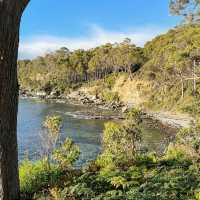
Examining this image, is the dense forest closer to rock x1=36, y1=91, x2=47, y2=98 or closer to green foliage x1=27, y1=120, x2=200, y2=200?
green foliage x1=27, y1=120, x2=200, y2=200

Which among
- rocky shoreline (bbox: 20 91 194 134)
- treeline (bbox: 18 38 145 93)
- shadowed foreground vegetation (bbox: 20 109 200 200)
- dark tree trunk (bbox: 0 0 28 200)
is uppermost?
treeline (bbox: 18 38 145 93)

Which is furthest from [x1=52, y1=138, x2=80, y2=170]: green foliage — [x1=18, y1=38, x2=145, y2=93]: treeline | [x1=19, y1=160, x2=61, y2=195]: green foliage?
[x1=18, y1=38, x2=145, y2=93]: treeline

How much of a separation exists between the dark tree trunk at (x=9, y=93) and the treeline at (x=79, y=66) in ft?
268

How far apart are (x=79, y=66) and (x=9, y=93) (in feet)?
333

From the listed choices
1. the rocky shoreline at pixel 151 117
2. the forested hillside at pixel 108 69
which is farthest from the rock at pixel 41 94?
the rocky shoreline at pixel 151 117

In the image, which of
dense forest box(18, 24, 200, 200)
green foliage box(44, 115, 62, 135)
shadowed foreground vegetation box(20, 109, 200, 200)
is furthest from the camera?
green foliage box(44, 115, 62, 135)

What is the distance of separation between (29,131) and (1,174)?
127 ft

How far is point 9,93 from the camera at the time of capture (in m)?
6.71

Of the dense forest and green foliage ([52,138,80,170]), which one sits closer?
the dense forest

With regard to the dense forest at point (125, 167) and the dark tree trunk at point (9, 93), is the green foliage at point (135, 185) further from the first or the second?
the dark tree trunk at point (9, 93)

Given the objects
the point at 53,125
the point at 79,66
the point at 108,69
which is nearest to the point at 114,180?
the point at 53,125

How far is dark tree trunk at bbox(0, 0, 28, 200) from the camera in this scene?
20.9ft

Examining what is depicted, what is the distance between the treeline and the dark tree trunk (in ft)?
268

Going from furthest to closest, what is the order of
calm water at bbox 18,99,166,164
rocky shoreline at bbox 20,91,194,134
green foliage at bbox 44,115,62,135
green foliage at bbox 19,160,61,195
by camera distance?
rocky shoreline at bbox 20,91,194,134
calm water at bbox 18,99,166,164
green foliage at bbox 44,115,62,135
green foliage at bbox 19,160,61,195
